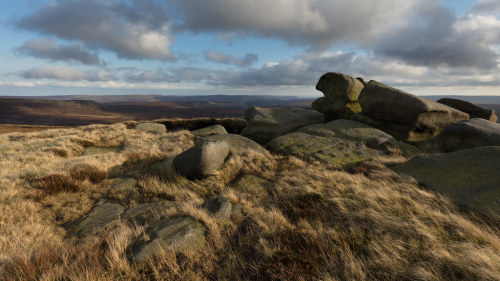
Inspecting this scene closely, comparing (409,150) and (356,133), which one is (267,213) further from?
(409,150)

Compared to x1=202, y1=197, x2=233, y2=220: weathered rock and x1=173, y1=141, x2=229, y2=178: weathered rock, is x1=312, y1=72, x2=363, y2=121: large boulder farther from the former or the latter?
x1=202, y1=197, x2=233, y2=220: weathered rock

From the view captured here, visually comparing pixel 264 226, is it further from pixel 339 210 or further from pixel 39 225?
pixel 39 225

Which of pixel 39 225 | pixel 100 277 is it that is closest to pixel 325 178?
pixel 100 277

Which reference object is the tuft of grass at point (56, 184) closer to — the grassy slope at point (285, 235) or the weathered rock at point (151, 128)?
the grassy slope at point (285, 235)

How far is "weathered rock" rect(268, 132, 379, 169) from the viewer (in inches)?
360

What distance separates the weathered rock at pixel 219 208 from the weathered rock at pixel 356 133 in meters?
8.28

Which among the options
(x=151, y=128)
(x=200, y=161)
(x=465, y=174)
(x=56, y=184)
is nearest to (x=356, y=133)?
(x=465, y=174)

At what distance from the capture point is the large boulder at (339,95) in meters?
15.7

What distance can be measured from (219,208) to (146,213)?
1982 millimetres

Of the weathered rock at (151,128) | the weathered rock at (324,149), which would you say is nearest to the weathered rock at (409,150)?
the weathered rock at (324,149)

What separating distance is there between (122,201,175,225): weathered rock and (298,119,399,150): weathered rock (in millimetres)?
8940

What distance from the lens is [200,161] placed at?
7836 mm

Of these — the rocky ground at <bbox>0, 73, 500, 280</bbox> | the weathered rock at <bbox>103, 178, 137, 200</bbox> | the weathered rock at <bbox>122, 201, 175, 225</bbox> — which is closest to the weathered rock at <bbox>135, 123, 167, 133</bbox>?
the rocky ground at <bbox>0, 73, 500, 280</bbox>

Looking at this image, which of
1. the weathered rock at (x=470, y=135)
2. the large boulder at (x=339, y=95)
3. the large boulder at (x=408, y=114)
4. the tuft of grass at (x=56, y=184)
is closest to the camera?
the tuft of grass at (x=56, y=184)
